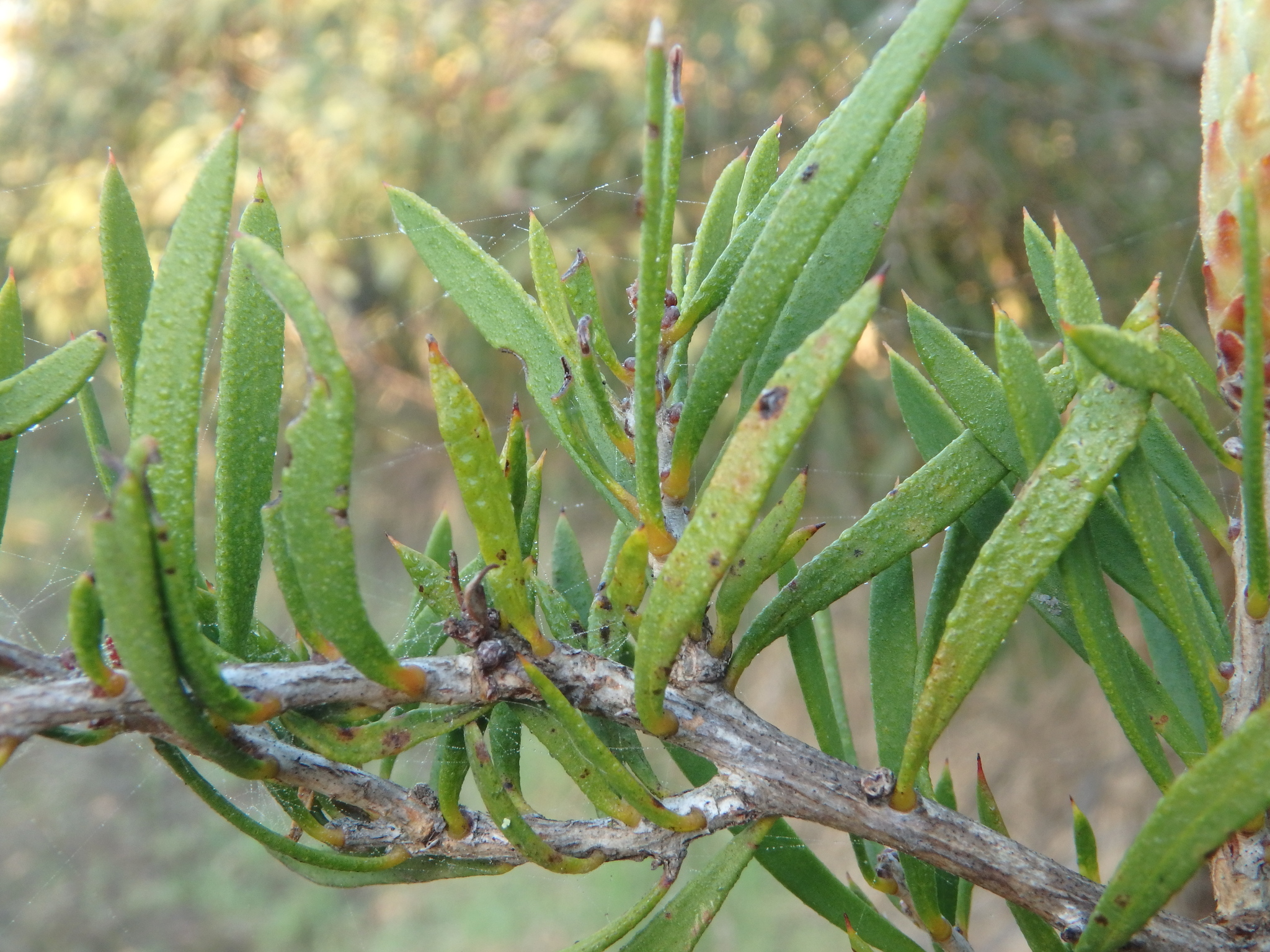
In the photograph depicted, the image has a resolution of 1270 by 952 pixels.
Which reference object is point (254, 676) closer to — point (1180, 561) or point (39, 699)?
point (39, 699)

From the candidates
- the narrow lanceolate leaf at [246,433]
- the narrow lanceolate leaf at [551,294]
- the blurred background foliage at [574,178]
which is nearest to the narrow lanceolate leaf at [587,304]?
the narrow lanceolate leaf at [551,294]

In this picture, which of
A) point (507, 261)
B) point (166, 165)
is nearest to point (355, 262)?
point (166, 165)

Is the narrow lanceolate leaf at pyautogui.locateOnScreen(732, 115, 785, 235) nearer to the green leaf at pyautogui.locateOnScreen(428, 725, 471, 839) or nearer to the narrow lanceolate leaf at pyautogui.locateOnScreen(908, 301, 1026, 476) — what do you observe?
the narrow lanceolate leaf at pyautogui.locateOnScreen(908, 301, 1026, 476)

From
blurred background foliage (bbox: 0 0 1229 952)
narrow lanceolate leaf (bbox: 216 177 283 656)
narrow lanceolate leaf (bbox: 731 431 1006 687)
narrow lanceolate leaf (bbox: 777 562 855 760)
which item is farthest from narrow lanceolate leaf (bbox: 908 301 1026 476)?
blurred background foliage (bbox: 0 0 1229 952)

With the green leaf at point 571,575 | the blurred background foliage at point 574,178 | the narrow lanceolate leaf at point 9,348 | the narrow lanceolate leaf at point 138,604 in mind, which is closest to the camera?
the narrow lanceolate leaf at point 138,604

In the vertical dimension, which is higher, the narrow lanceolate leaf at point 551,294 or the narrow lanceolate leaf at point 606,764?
the narrow lanceolate leaf at point 551,294

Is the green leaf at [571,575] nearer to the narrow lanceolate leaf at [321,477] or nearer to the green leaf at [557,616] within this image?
the green leaf at [557,616]
